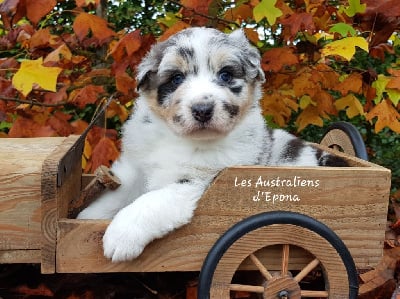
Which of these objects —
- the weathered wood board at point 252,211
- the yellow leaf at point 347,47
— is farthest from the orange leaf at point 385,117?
A: the weathered wood board at point 252,211

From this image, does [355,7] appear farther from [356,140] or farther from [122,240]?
[122,240]

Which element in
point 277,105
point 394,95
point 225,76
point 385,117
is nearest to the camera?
point 225,76

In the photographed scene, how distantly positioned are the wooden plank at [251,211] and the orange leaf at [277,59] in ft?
3.89

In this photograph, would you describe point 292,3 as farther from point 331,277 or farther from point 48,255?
point 48,255

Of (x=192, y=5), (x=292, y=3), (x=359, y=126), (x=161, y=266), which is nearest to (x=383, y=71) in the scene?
(x=359, y=126)

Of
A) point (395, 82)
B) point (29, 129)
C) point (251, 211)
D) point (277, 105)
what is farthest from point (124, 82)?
point (395, 82)

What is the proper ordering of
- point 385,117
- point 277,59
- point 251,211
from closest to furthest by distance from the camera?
point 251,211 → point 385,117 → point 277,59

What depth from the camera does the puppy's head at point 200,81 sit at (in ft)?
8.96

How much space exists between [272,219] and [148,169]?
0.81m

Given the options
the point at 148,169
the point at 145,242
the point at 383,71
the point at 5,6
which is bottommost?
the point at 145,242

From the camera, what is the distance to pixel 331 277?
271cm

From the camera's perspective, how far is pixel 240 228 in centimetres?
260

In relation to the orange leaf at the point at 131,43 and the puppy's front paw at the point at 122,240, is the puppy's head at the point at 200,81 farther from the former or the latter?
the puppy's front paw at the point at 122,240

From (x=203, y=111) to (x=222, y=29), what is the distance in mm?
1586
